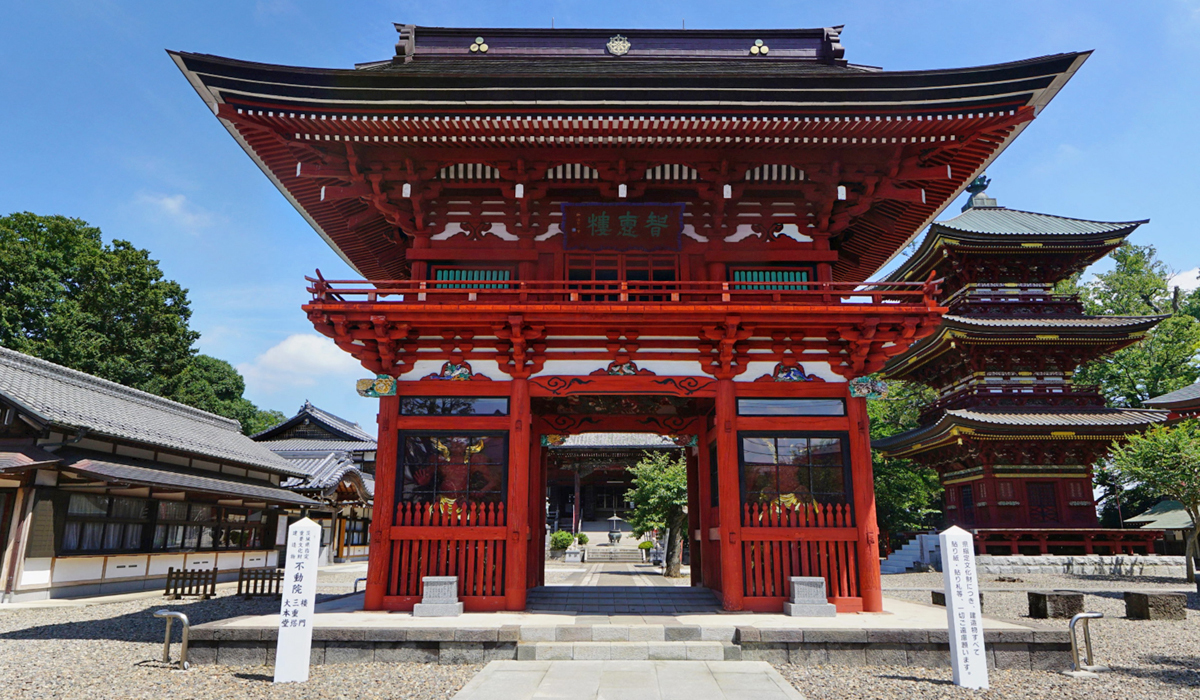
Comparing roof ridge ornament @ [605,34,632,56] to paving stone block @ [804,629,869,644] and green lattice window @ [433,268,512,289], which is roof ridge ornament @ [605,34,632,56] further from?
paving stone block @ [804,629,869,644]

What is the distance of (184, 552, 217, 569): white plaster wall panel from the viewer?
2173cm

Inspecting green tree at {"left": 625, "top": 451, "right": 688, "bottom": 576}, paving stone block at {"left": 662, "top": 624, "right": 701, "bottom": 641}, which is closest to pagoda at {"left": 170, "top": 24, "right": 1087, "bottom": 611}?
paving stone block at {"left": 662, "top": 624, "right": 701, "bottom": 641}

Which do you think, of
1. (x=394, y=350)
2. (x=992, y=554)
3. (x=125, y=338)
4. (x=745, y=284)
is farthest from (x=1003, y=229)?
(x=125, y=338)

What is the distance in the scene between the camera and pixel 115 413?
65.3ft

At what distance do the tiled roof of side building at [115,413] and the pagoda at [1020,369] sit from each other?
26709mm

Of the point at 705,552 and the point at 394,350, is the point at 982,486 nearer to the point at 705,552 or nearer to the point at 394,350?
the point at 705,552

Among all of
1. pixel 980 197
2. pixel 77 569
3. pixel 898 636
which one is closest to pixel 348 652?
pixel 898 636

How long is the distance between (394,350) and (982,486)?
24750 millimetres

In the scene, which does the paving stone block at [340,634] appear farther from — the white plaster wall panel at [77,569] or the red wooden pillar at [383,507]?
the white plaster wall panel at [77,569]

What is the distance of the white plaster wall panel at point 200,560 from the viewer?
21.7 metres

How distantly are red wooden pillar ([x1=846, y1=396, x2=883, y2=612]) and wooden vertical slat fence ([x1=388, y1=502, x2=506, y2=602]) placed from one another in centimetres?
623

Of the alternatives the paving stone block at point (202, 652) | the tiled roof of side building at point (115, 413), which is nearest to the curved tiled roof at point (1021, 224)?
the paving stone block at point (202, 652)

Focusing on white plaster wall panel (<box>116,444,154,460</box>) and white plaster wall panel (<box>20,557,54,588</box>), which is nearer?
white plaster wall panel (<box>20,557,54,588</box>)

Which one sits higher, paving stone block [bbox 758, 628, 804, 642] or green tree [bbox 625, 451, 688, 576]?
green tree [bbox 625, 451, 688, 576]
